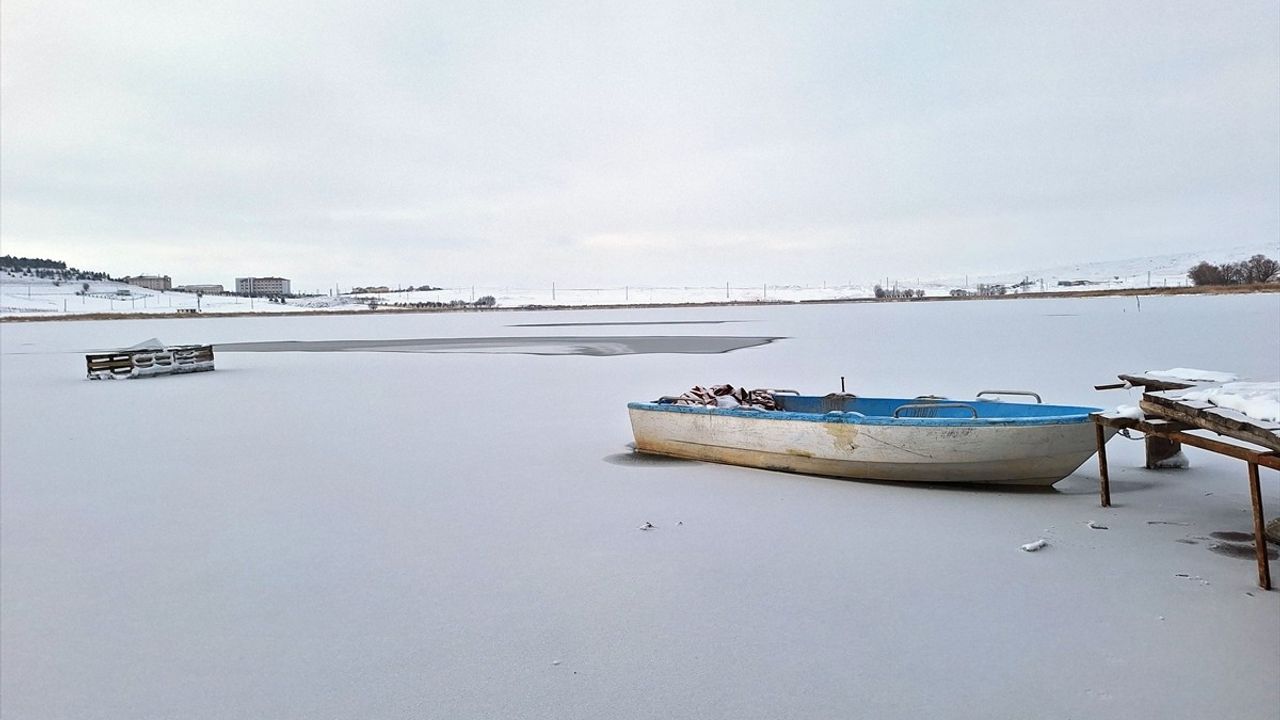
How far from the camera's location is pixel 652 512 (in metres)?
6.52

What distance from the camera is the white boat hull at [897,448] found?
6629mm

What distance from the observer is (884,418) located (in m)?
7.03

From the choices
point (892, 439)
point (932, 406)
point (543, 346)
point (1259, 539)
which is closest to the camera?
point (1259, 539)

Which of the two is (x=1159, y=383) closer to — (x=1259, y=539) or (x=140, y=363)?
(x=1259, y=539)

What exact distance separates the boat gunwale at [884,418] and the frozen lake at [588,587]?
1.87ft

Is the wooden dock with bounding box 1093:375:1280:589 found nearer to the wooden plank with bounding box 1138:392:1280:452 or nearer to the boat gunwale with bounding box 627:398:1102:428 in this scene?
the wooden plank with bounding box 1138:392:1280:452

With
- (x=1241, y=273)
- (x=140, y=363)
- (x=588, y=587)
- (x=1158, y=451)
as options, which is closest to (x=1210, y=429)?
(x=1158, y=451)

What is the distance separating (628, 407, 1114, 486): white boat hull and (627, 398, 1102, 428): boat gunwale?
0.02 metres

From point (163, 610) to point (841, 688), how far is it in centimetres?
361

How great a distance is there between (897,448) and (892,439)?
3.6 inches

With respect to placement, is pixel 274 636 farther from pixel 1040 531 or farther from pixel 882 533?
pixel 1040 531

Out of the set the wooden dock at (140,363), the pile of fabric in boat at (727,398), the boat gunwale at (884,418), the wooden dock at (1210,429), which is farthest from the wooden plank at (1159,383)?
the wooden dock at (140,363)

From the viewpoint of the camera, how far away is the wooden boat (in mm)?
6633

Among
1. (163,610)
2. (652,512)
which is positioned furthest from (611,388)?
(163,610)
